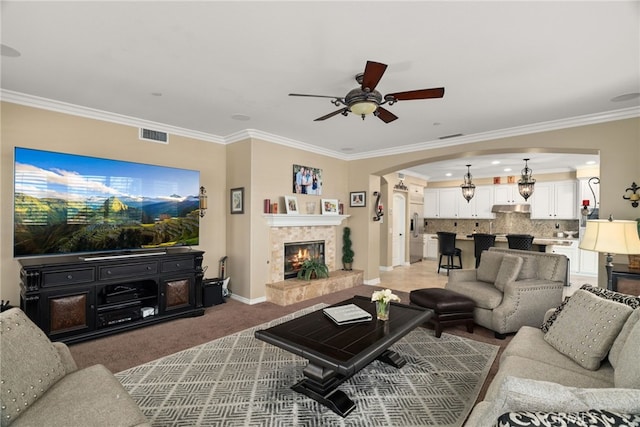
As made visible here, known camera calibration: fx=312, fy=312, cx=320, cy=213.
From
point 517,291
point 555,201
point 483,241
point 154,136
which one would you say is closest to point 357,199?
point 483,241

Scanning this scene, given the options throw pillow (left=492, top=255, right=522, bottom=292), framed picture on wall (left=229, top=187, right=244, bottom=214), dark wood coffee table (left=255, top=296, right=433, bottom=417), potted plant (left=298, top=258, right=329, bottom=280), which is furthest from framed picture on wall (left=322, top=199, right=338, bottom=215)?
dark wood coffee table (left=255, top=296, right=433, bottom=417)

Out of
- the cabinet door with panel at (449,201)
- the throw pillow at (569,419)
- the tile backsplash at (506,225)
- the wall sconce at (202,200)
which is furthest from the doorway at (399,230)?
the throw pillow at (569,419)

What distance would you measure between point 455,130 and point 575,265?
5.35m

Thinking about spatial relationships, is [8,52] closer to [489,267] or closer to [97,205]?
[97,205]

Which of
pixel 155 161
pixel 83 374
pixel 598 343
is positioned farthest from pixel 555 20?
pixel 155 161

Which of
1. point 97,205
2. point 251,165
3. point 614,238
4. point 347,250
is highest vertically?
point 251,165

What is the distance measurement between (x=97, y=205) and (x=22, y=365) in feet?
8.60

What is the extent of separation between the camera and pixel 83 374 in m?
1.75

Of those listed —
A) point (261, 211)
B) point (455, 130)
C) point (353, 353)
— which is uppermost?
point (455, 130)

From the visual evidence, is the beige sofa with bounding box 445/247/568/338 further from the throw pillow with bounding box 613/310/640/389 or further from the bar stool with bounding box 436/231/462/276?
the bar stool with bounding box 436/231/462/276

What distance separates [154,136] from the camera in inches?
175

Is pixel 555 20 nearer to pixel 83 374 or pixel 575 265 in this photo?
pixel 83 374

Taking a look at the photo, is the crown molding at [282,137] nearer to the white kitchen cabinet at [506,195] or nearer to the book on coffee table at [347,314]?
the book on coffee table at [347,314]

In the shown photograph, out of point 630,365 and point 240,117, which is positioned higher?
point 240,117
